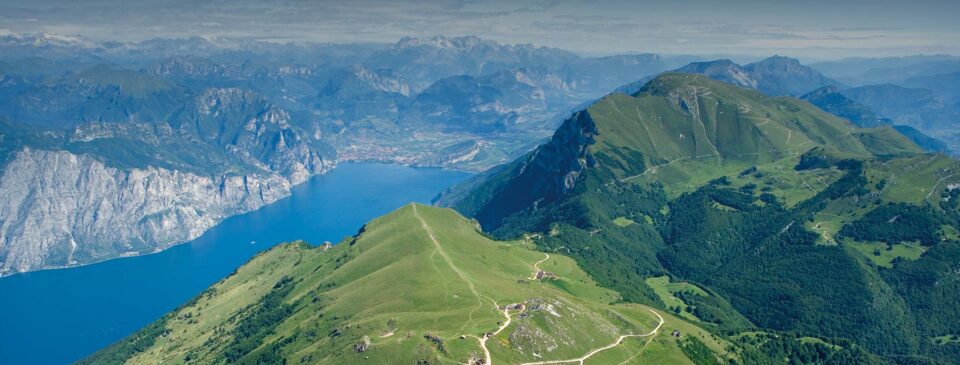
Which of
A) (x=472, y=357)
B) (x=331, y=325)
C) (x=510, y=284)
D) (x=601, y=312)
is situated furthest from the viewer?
(x=510, y=284)

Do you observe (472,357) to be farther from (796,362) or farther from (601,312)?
(796,362)

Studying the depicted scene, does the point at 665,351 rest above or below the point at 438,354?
below

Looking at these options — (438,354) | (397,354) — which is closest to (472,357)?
(438,354)

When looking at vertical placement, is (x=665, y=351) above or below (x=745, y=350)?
above

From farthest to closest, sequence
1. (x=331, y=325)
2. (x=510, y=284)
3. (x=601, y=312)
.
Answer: (x=510, y=284) < (x=331, y=325) < (x=601, y=312)

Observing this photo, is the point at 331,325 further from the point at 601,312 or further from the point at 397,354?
the point at 601,312

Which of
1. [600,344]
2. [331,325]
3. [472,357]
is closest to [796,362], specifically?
[600,344]

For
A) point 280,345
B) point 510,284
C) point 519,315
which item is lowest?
point 280,345

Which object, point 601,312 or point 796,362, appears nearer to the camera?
point 601,312

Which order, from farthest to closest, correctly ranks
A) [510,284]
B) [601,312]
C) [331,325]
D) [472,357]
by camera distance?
1. [510,284]
2. [331,325]
3. [601,312]
4. [472,357]
